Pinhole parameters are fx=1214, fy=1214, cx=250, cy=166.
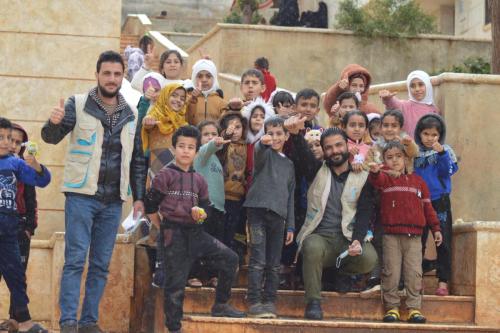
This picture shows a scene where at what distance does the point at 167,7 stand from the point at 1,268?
27.5m

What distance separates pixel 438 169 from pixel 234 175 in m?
1.84

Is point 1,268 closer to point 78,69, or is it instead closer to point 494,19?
point 78,69

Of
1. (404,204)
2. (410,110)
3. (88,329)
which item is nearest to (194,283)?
Answer: (88,329)

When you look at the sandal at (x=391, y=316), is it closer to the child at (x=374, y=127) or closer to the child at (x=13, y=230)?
the child at (x=374, y=127)

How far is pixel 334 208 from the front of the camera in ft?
34.0

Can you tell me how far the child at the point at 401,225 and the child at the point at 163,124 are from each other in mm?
1787

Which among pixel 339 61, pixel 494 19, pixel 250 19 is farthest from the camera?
pixel 250 19

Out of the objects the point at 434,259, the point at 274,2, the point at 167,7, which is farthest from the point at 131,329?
the point at 167,7

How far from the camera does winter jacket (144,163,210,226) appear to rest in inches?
367

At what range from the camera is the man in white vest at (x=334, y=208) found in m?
10.1

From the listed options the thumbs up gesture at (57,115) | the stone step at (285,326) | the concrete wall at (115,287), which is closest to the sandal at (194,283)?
the stone step at (285,326)

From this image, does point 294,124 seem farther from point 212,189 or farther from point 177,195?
point 177,195

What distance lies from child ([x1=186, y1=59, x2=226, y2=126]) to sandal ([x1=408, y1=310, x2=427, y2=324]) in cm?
268

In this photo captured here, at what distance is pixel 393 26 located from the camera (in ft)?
68.6
